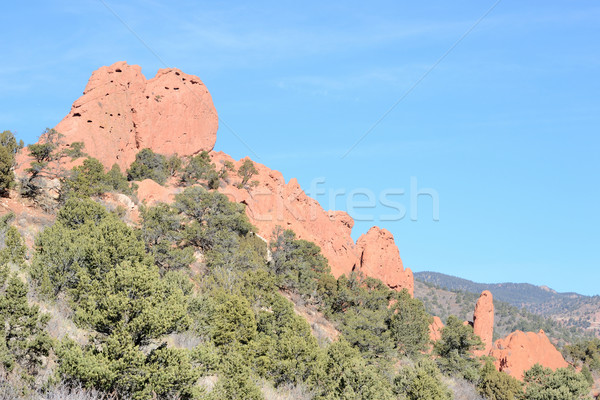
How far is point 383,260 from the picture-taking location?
56469 mm

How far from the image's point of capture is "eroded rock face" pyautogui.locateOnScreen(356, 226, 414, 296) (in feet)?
183

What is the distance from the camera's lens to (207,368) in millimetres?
14508

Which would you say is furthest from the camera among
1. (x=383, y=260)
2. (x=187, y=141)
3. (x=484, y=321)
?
(x=187, y=141)

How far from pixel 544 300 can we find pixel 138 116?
525 ft

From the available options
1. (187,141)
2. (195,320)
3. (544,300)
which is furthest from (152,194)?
(544,300)

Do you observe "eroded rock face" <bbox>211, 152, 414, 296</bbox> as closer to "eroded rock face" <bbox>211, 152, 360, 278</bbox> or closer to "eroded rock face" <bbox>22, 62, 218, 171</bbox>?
"eroded rock face" <bbox>211, 152, 360, 278</bbox>

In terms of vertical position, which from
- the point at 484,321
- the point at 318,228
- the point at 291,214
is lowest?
the point at 484,321

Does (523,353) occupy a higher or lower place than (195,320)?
higher

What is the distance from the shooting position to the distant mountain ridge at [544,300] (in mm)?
138250

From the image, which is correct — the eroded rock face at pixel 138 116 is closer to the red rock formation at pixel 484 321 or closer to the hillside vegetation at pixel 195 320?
the hillside vegetation at pixel 195 320

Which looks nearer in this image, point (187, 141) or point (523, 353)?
point (523, 353)

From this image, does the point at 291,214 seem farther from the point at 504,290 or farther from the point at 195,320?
the point at 504,290

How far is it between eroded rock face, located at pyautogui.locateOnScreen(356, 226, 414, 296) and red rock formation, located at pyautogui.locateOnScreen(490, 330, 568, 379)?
35.4 ft

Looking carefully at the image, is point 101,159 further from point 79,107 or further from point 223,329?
point 223,329
